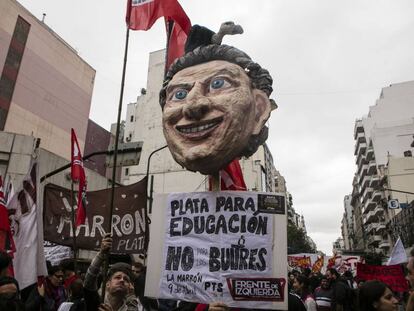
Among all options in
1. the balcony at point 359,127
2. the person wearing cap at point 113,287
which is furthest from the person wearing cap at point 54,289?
the balcony at point 359,127

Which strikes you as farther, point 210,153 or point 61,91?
point 61,91

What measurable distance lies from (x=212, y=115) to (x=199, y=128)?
186 mm

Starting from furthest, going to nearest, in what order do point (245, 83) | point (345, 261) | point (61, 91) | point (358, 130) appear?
point (358, 130) < point (61, 91) < point (345, 261) < point (245, 83)

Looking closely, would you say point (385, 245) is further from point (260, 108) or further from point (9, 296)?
point (9, 296)

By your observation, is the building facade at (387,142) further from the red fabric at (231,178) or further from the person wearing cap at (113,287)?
the person wearing cap at (113,287)

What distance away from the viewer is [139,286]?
16.4 ft

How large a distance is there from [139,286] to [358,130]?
60204 mm

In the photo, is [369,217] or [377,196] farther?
[369,217]

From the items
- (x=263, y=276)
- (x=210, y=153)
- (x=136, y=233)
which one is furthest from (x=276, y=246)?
(x=136, y=233)

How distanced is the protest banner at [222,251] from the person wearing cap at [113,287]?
0.38 metres

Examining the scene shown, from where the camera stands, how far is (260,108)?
3.92m

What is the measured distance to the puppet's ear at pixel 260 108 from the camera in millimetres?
3861

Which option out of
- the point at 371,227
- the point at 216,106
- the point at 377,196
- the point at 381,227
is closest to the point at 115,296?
the point at 216,106

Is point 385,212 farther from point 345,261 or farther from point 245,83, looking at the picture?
point 245,83
